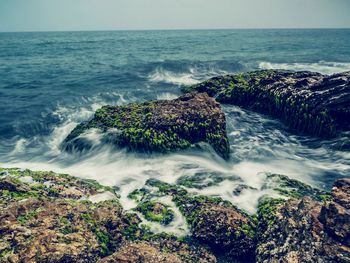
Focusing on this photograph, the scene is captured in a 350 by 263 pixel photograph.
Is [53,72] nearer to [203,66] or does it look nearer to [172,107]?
[203,66]

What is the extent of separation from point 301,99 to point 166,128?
23.2ft

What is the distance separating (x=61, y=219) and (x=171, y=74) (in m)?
27.2

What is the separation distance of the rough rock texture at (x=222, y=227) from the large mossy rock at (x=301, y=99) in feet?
26.2

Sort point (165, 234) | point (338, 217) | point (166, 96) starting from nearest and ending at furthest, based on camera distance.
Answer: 1. point (338, 217)
2. point (165, 234)
3. point (166, 96)

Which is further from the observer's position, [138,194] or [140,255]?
[138,194]

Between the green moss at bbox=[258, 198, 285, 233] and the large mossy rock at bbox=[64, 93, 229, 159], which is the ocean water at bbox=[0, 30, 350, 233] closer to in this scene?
the green moss at bbox=[258, 198, 285, 233]

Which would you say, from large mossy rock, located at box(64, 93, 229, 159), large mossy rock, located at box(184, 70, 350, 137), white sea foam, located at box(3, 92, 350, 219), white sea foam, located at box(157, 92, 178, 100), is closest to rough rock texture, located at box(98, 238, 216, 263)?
white sea foam, located at box(3, 92, 350, 219)

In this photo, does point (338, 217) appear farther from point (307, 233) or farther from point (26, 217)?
point (26, 217)

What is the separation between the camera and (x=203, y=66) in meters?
37.5

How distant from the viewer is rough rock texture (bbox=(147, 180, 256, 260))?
23.4ft

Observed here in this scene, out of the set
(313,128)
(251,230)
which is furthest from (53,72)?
(251,230)

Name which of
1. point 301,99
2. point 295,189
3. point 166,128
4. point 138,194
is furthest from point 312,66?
point 138,194

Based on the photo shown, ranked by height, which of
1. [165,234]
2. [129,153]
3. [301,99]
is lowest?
[165,234]

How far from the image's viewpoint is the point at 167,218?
813 centimetres
